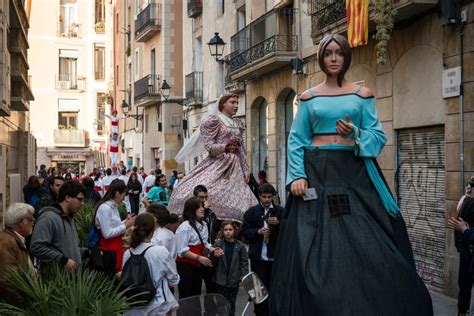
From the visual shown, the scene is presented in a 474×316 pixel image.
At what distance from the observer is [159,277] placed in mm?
6266

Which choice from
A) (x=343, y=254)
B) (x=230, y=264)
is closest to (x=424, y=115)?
(x=230, y=264)

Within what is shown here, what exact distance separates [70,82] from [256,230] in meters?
47.3

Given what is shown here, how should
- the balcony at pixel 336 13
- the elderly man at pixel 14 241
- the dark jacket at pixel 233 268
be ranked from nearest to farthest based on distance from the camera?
the elderly man at pixel 14 241, the dark jacket at pixel 233 268, the balcony at pixel 336 13

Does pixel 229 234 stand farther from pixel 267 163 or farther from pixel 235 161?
pixel 267 163

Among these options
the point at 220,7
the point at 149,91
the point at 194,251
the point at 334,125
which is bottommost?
the point at 194,251

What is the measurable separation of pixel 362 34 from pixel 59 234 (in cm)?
783

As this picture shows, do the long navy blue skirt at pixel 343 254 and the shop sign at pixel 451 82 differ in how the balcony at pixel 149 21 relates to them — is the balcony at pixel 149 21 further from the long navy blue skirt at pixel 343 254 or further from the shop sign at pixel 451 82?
the long navy blue skirt at pixel 343 254

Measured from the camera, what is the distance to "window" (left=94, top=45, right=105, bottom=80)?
54.7 metres

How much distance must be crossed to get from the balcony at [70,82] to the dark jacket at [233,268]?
154 feet

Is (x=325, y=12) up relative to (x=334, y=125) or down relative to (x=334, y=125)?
up

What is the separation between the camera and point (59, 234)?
6.70 metres

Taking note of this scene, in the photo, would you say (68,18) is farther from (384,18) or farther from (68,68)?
(384,18)

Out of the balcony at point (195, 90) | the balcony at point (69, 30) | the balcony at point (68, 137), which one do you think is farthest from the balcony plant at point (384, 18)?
the balcony at point (69, 30)

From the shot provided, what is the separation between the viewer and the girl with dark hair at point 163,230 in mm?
7911
